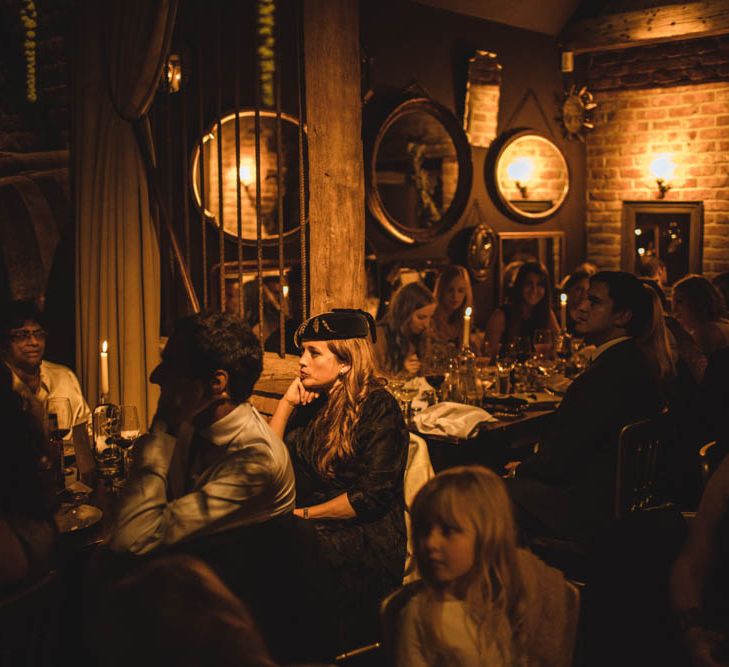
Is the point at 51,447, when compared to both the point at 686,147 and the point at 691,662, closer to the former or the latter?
the point at 691,662

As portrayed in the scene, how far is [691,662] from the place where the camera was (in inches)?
78.8

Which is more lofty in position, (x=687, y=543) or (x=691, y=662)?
(x=687, y=543)

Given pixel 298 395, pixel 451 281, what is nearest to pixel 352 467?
pixel 298 395

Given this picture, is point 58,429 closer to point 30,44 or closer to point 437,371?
point 437,371

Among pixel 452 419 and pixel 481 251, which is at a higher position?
pixel 481 251

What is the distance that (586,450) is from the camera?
10.1 feet

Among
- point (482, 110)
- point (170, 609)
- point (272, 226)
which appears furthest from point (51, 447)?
point (482, 110)

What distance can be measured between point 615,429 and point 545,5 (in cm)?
525

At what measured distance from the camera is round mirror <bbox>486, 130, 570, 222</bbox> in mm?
7145

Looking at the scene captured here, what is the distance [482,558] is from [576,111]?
22.4ft

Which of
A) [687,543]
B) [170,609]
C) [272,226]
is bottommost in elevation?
[687,543]

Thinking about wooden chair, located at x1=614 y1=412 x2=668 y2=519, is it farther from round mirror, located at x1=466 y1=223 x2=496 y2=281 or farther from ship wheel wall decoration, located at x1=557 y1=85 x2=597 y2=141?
ship wheel wall decoration, located at x1=557 y1=85 x2=597 y2=141

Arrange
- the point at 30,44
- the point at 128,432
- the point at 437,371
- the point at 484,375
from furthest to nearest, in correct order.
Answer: the point at 30,44
the point at 484,375
the point at 437,371
the point at 128,432

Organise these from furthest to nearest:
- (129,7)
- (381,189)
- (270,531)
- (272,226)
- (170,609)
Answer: (381,189) < (272,226) < (129,7) < (270,531) < (170,609)
